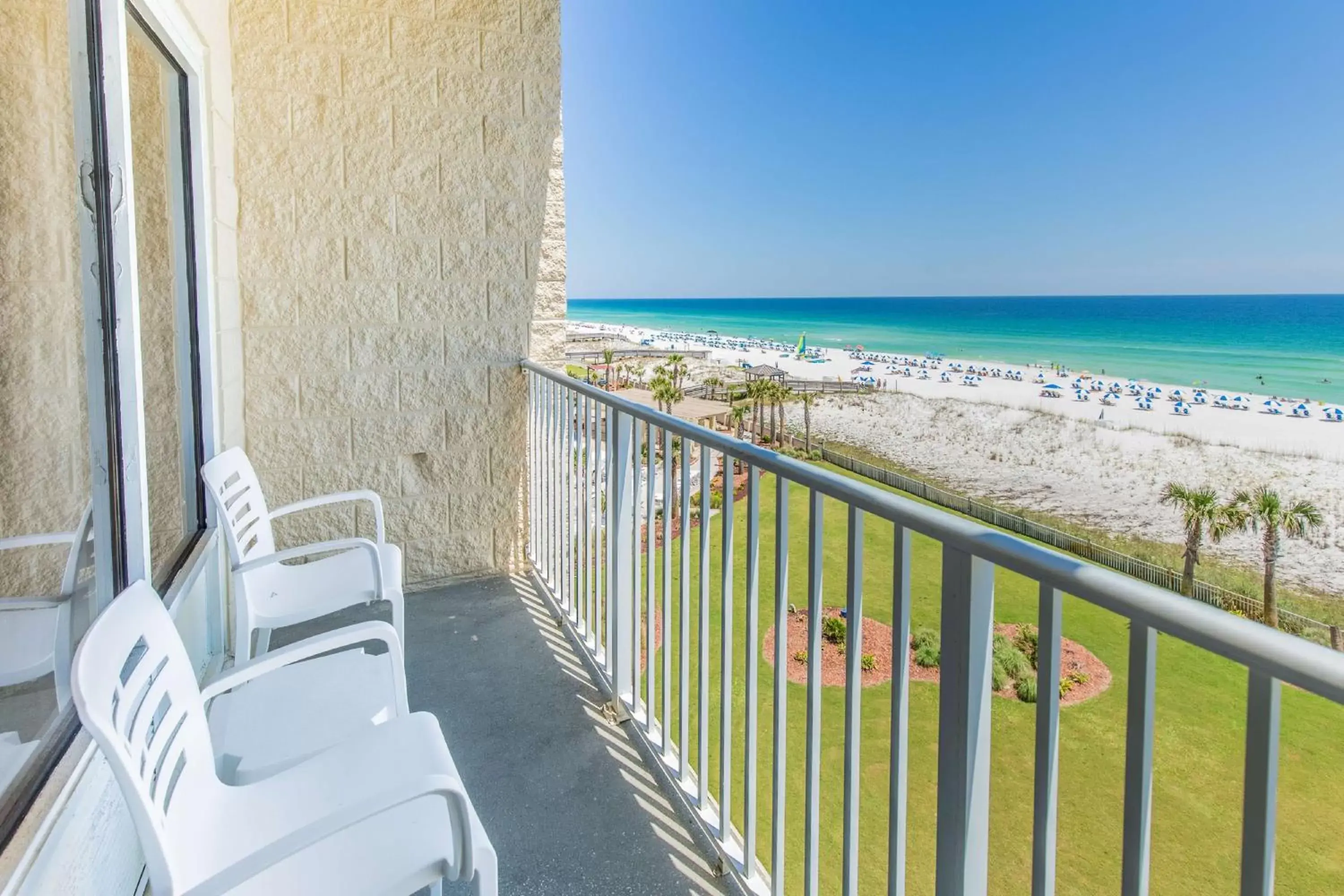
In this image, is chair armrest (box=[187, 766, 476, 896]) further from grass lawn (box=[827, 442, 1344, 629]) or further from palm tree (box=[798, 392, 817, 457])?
grass lawn (box=[827, 442, 1344, 629])

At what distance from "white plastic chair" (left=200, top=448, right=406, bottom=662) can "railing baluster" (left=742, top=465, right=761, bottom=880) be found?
96cm

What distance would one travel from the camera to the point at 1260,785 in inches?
22.9

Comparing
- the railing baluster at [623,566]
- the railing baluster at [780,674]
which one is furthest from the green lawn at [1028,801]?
the railing baluster at [780,674]

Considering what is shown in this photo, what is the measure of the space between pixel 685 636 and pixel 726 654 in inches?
10.4

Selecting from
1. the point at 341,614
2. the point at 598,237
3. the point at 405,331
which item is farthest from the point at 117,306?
the point at 598,237

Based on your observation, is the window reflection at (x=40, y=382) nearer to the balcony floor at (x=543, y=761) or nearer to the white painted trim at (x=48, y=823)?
the white painted trim at (x=48, y=823)

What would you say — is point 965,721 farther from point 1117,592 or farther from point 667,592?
point 667,592

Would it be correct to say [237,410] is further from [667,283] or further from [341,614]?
[667,283]

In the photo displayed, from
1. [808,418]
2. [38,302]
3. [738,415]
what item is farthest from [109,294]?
[808,418]

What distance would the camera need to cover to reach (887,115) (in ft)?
137

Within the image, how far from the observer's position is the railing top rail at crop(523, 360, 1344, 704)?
1.76 ft

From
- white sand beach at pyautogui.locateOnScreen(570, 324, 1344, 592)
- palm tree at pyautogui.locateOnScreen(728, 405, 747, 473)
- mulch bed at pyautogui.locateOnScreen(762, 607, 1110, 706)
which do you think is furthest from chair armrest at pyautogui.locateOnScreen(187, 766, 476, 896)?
white sand beach at pyautogui.locateOnScreen(570, 324, 1344, 592)

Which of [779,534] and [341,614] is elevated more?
[779,534]

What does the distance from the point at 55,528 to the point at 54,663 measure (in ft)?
0.87
